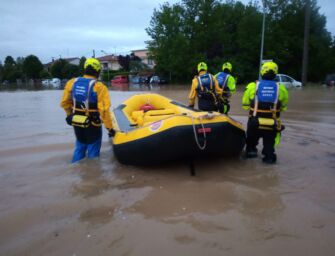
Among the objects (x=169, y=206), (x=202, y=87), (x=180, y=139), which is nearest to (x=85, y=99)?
(x=180, y=139)

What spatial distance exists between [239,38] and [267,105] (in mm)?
26613

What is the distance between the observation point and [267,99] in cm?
436

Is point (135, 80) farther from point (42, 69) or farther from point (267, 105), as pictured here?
point (267, 105)

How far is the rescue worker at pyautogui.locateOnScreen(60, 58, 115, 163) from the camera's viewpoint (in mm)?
4344

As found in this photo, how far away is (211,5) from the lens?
3091 cm

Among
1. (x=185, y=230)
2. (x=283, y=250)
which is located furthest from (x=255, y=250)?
(x=185, y=230)

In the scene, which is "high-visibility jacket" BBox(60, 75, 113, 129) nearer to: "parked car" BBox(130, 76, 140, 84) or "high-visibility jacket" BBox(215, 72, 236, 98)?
"high-visibility jacket" BBox(215, 72, 236, 98)

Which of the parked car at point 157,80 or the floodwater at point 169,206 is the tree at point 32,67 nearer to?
the parked car at point 157,80

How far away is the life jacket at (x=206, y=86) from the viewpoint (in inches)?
227

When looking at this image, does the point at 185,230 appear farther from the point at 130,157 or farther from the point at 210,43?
the point at 210,43

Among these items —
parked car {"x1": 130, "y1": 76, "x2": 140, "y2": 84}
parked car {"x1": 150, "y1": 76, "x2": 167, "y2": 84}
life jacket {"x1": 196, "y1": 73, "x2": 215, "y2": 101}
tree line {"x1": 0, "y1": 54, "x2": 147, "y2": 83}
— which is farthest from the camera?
tree line {"x1": 0, "y1": 54, "x2": 147, "y2": 83}

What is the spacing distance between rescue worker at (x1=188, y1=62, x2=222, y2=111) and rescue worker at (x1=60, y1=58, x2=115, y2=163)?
1.97 meters

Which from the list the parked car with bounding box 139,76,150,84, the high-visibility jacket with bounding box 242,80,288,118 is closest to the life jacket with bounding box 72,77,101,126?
the high-visibility jacket with bounding box 242,80,288,118

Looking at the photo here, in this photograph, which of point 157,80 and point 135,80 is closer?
point 157,80
